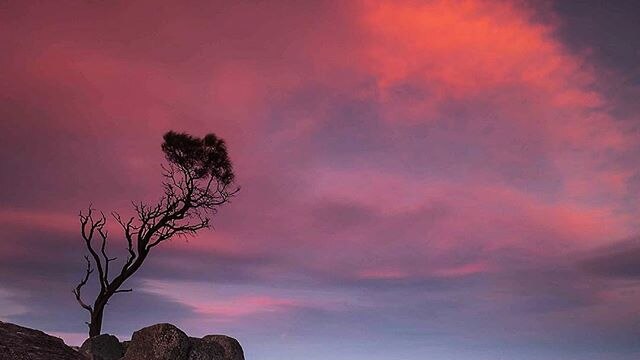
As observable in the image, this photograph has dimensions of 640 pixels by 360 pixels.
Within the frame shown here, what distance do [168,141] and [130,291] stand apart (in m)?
10.5

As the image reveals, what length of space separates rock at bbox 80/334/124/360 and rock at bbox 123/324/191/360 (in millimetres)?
4781

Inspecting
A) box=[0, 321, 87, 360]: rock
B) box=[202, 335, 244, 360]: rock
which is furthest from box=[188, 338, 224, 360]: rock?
box=[0, 321, 87, 360]: rock

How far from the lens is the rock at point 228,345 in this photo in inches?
1164

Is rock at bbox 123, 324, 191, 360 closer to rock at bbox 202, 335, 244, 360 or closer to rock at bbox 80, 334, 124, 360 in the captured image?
rock at bbox 202, 335, 244, 360

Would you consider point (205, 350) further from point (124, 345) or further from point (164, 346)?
point (124, 345)

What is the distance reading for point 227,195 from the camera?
4241 centimetres

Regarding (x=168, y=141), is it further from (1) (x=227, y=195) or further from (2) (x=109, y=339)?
(2) (x=109, y=339)

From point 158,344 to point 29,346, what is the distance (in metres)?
21.1

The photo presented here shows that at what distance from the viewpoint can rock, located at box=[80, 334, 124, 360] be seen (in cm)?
3058

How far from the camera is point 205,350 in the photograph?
2820 centimetres

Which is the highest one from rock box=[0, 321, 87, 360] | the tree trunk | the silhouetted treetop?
the silhouetted treetop

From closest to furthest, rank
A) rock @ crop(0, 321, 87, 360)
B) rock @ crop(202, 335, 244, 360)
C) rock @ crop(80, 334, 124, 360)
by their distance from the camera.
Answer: rock @ crop(0, 321, 87, 360), rock @ crop(202, 335, 244, 360), rock @ crop(80, 334, 124, 360)

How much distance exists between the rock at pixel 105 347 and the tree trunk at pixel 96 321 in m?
6.06

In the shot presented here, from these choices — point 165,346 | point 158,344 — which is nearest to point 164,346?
point 165,346
